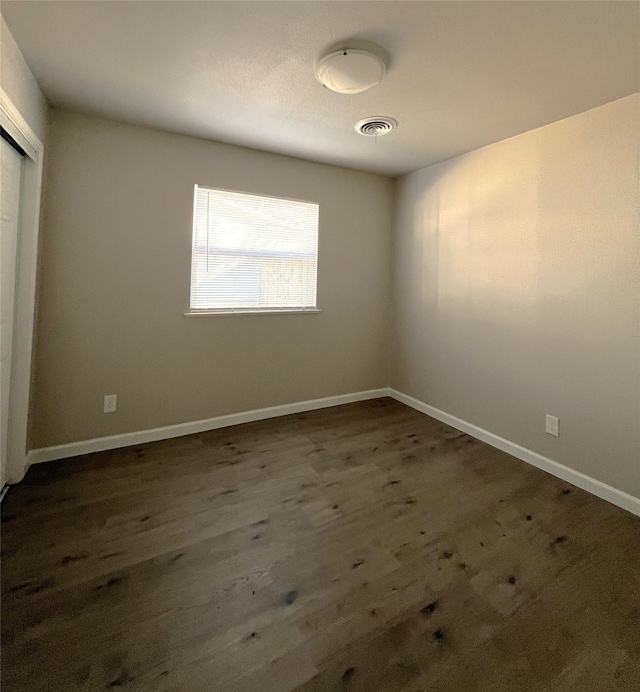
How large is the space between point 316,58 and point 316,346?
2321 mm

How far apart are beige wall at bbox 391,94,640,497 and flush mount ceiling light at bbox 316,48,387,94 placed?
1.43m

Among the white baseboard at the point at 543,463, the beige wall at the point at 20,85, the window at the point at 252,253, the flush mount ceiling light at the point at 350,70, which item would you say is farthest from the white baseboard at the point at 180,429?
the flush mount ceiling light at the point at 350,70

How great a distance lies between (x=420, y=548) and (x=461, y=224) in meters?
2.58

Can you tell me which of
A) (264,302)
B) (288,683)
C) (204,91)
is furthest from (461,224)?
(288,683)

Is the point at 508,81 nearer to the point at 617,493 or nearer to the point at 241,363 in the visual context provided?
the point at 617,493

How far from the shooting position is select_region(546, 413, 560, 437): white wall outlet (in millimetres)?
2459

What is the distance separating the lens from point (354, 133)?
265 centimetres

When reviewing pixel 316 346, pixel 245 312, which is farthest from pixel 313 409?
A: pixel 245 312

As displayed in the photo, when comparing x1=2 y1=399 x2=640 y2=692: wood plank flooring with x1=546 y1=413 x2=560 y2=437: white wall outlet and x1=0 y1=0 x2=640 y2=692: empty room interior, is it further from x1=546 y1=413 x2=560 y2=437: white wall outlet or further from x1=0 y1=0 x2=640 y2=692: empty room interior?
x1=546 y1=413 x2=560 y2=437: white wall outlet

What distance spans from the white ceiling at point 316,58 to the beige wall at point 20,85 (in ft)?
0.17

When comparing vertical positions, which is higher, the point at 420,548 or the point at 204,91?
the point at 204,91

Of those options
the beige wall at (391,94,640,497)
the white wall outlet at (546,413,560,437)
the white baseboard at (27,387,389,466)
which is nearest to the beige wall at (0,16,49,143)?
the white baseboard at (27,387,389,466)

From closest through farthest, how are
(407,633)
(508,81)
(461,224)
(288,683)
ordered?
1. (288,683)
2. (407,633)
3. (508,81)
4. (461,224)

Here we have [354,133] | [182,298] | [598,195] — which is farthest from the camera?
[182,298]
